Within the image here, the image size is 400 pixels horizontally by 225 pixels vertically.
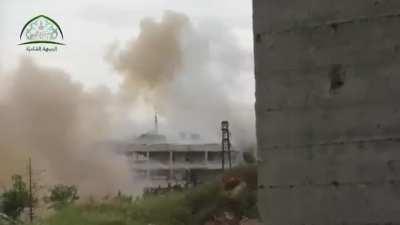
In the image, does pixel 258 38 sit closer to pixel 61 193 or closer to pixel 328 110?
pixel 328 110

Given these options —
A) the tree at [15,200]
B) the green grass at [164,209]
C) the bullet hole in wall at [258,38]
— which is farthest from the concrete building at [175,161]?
the bullet hole in wall at [258,38]

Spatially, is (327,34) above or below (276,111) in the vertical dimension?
above

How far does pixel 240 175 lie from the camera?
22172 mm

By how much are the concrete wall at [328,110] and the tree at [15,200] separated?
31097mm

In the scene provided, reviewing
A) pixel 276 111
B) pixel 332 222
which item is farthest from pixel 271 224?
pixel 276 111

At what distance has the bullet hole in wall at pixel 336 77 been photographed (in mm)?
3822

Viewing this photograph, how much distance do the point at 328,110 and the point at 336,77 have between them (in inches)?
6.8

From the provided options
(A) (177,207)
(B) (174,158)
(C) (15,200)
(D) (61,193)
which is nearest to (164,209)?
(A) (177,207)

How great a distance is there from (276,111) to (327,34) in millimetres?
483

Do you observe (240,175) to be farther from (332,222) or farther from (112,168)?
(112,168)

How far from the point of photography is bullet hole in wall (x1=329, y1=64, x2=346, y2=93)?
3.82 metres

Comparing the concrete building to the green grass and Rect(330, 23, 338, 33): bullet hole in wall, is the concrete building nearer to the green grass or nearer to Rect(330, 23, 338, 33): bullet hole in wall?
the green grass

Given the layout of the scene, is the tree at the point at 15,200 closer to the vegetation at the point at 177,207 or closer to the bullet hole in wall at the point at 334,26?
the vegetation at the point at 177,207

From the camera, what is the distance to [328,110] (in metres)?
3.86
